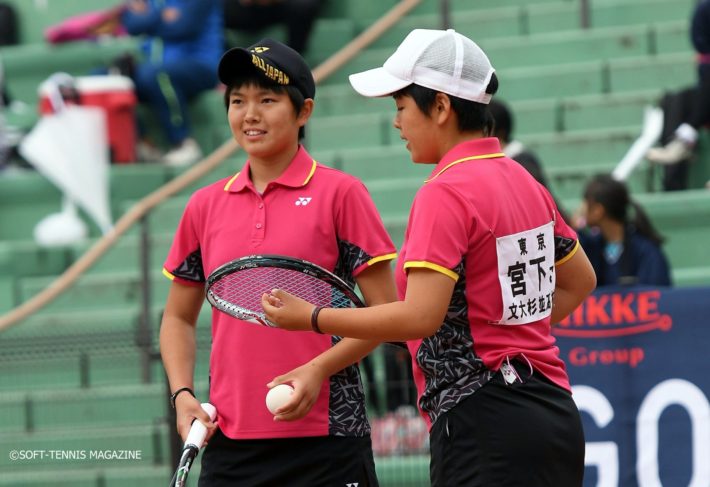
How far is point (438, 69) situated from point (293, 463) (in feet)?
3.97

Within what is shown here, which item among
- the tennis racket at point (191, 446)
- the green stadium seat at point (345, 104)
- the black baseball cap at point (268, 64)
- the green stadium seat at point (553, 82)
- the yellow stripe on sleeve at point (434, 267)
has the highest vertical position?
the black baseball cap at point (268, 64)

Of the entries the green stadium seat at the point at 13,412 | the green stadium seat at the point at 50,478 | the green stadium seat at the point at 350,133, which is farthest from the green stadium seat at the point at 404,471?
the green stadium seat at the point at 350,133

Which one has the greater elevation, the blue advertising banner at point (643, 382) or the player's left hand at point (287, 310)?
the player's left hand at point (287, 310)

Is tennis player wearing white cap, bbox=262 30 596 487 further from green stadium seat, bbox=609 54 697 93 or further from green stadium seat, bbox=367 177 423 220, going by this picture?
green stadium seat, bbox=609 54 697 93

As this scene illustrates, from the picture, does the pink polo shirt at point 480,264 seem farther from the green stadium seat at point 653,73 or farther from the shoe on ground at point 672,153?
the green stadium seat at point 653,73

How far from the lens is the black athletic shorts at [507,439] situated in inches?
158

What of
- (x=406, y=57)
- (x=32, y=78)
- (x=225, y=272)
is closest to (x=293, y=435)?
(x=225, y=272)

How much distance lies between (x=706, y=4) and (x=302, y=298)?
645 cm

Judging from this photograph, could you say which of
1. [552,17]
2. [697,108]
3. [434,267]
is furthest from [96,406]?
[434,267]

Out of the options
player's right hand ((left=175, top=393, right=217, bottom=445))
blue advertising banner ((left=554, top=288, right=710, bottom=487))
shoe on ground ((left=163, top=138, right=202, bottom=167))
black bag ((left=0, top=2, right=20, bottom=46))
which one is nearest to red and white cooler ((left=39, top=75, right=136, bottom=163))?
shoe on ground ((left=163, top=138, right=202, bottom=167))

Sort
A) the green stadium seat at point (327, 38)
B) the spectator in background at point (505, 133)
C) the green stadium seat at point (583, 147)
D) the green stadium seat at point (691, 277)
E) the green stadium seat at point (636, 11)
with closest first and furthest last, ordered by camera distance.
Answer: the spectator in background at point (505, 133) → the green stadium seat at point (691, 277) → the green stadium seat at point (583, 147) → the green stadium seat at point (636, 11) → the green stadium seat at point (327, 38)

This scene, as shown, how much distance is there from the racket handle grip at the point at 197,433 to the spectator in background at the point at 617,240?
407cm

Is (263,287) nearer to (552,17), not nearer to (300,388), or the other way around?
(300,388)

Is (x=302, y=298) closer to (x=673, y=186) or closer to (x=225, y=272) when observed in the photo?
(x=225, y=272)
